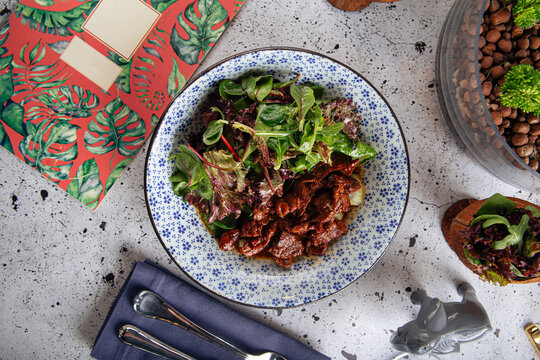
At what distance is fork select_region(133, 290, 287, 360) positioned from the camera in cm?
134

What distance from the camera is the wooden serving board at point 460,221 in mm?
1274

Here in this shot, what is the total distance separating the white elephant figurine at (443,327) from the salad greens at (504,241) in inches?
7.5

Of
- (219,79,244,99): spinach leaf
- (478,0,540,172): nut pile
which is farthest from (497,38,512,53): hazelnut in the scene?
(219,79,244,99): spinach leaf

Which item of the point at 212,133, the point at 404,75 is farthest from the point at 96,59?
the point at 404,75

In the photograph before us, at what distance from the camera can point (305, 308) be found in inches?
56.2

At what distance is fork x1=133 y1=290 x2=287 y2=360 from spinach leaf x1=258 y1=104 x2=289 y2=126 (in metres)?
0.80

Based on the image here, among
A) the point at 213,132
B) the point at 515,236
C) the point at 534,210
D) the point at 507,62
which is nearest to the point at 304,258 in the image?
the point at 213,132

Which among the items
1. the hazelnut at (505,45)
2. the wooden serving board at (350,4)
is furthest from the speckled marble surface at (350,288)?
the hazelnut at (505,45)

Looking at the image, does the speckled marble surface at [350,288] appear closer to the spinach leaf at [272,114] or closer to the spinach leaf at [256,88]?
the spinach leaf at [256,88]

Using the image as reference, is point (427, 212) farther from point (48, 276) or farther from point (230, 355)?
point (48, 276)

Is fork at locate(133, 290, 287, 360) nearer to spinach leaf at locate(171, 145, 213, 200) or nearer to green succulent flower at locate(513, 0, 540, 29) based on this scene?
spinach leaf at locate(171, 145, 213, 200)

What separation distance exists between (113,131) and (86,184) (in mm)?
229

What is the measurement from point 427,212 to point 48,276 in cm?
154

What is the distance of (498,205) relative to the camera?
117 centimetres
